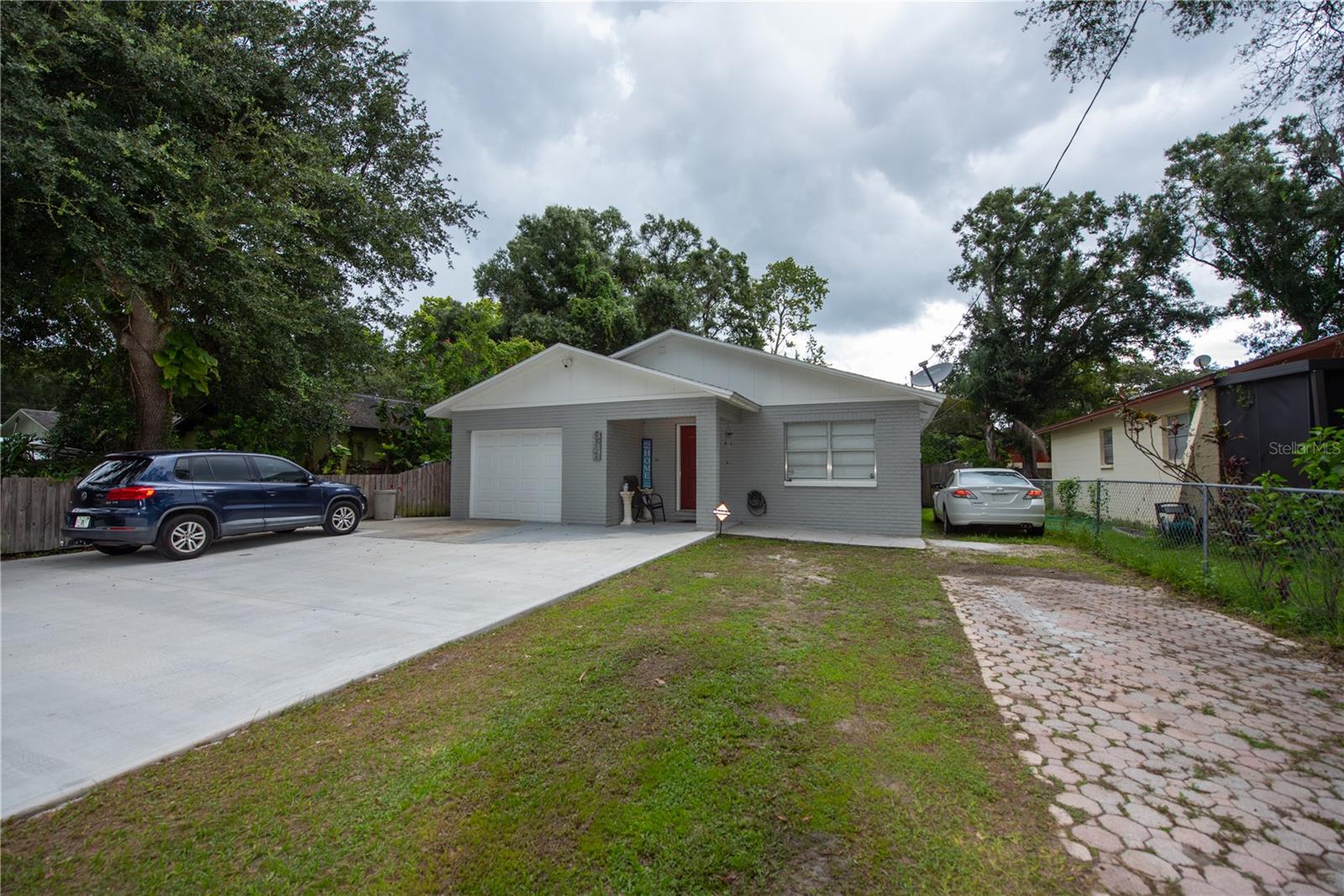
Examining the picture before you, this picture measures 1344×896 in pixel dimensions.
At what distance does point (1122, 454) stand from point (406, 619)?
16.4 metres

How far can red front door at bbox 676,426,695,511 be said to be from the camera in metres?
12.9

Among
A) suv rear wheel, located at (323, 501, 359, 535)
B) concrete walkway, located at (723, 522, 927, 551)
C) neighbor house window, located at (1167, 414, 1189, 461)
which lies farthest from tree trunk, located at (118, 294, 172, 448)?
neighbor house window, located at (1167, 414, 1189, 461)

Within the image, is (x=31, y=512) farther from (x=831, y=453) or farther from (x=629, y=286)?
(x=629, y=286)

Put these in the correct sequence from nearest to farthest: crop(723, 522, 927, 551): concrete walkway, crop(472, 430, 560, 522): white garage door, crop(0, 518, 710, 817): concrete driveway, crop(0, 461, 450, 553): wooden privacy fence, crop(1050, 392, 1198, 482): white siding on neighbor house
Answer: crop(0, 518, 710, 817): concrete driveway → crop(0, 461, 450, 553): wooden privacy fence → crop(723, 522, 927, 551): concrete walkway → crop(1050, 392, 1198, 482): white siding on neighbor house → crop(472, 430, 560, 522): white garage door

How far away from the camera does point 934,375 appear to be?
29.5m

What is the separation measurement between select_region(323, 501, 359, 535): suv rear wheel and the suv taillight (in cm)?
271

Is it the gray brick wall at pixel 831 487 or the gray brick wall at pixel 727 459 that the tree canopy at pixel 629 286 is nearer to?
the gray brick wall at pixel 727 459

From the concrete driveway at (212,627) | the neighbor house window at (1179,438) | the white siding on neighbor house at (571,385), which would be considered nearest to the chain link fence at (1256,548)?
the neighbor house window at (1179,438)

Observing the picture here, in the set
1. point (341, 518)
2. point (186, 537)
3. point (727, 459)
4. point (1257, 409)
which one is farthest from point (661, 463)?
point (1257, 409)

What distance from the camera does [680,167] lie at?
44.6 ft

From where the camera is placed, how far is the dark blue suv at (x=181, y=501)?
7426mm

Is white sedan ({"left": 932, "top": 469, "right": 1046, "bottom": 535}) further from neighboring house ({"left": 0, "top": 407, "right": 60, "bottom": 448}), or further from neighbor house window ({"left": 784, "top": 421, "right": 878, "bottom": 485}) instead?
neighboring house ({"left": 0, "top": 407, "right": 60, "bottom": 448})

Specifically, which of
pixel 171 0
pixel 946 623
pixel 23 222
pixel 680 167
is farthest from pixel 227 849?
pixel 680 167

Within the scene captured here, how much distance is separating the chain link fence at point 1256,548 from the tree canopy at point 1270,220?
18.9 metres
